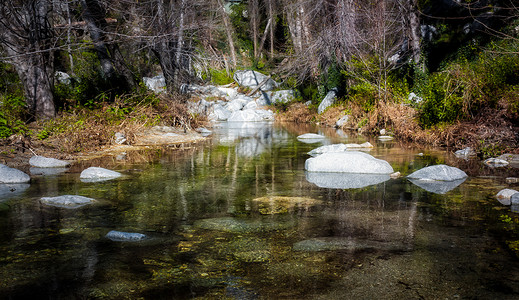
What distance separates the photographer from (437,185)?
17.2 ft

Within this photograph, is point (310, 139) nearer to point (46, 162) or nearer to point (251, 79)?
point (46, 162)

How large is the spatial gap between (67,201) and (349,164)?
3831 millimetres

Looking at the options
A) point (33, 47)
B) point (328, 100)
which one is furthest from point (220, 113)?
point (33, 47)

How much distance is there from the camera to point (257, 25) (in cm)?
3189

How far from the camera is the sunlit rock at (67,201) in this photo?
433 centimetres

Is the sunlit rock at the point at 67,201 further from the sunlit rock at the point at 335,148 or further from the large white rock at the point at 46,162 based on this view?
the sunlit rock at the point at 335,148

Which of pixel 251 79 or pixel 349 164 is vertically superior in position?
pixel 251 79

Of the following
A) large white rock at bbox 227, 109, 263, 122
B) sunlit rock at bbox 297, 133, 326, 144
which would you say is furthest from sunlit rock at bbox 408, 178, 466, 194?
large white rock at bbox 227, 109, 263, 122

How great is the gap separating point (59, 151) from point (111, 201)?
4.00m

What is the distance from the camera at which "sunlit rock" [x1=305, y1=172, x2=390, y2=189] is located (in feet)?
17.5

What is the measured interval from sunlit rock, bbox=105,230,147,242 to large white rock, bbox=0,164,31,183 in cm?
293

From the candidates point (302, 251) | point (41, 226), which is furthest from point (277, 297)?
point (41, 226)

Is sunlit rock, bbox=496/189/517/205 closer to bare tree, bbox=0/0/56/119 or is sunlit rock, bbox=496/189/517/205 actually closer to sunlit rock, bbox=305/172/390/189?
sunlit rock, bbox=305/172/390/189

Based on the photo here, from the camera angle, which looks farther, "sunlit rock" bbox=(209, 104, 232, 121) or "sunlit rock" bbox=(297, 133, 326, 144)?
"sunlit rock" bbox=(209, 104, 232, 121)
